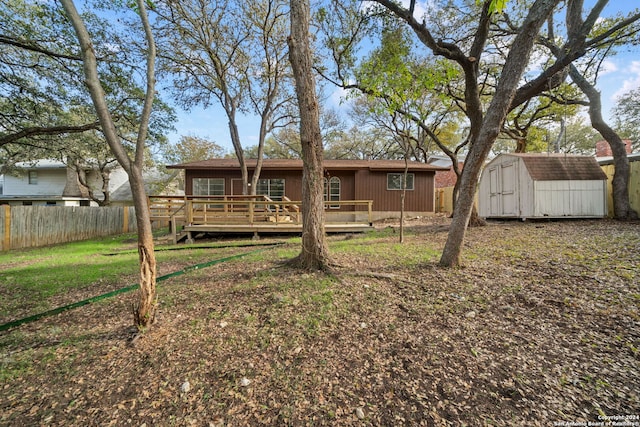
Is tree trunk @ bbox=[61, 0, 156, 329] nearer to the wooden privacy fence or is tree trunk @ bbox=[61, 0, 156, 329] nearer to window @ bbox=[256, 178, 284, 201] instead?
the wooden privacy fence

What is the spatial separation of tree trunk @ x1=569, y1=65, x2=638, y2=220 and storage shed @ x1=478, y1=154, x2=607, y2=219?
353mm

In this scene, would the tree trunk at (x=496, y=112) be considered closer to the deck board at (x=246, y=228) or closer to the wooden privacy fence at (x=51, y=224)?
the deck board at (x=246, y=228)

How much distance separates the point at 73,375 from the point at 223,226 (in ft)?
24.0

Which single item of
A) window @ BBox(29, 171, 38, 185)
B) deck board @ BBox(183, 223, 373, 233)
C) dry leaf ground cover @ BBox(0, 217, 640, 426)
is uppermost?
window @ BBox(29, 171, 38, 185)

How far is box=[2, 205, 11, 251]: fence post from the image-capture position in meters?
8.35

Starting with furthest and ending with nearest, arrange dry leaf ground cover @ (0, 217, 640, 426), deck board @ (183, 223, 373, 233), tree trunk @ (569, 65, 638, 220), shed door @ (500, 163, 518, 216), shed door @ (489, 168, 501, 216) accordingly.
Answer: shed door @ (489, 168, 501, 216) < shed door @ (500, 163, 518, 216) < deck board @ (183, 223, 373, 233) < tree trunk @ (569, 65, 638, 220) < dry leaf ground cover @ (0, 217, 640, 426)

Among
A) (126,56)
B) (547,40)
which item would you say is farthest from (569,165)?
(126,56)

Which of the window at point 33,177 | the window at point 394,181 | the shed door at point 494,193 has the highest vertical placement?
the window at point 33,177

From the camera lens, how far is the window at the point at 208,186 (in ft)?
46.3

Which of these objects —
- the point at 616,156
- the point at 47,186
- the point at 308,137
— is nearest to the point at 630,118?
the point at 616,156

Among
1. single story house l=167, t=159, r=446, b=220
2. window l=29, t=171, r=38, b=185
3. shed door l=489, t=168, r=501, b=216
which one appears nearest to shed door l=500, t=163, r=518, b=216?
shed door l=489, t=168, r=501, b=216

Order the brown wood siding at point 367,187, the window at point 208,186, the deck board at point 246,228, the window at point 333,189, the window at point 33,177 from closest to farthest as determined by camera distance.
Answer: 1. the deck board at point 246,228
2. the window at point 208,186
3. the brown wood siding at point 367,187
4. the window at point 333,189
5. the window at point 33,177

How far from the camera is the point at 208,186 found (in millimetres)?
14234

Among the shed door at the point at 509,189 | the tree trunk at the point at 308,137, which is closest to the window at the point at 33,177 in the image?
the tree trunk at the point at 308,137
